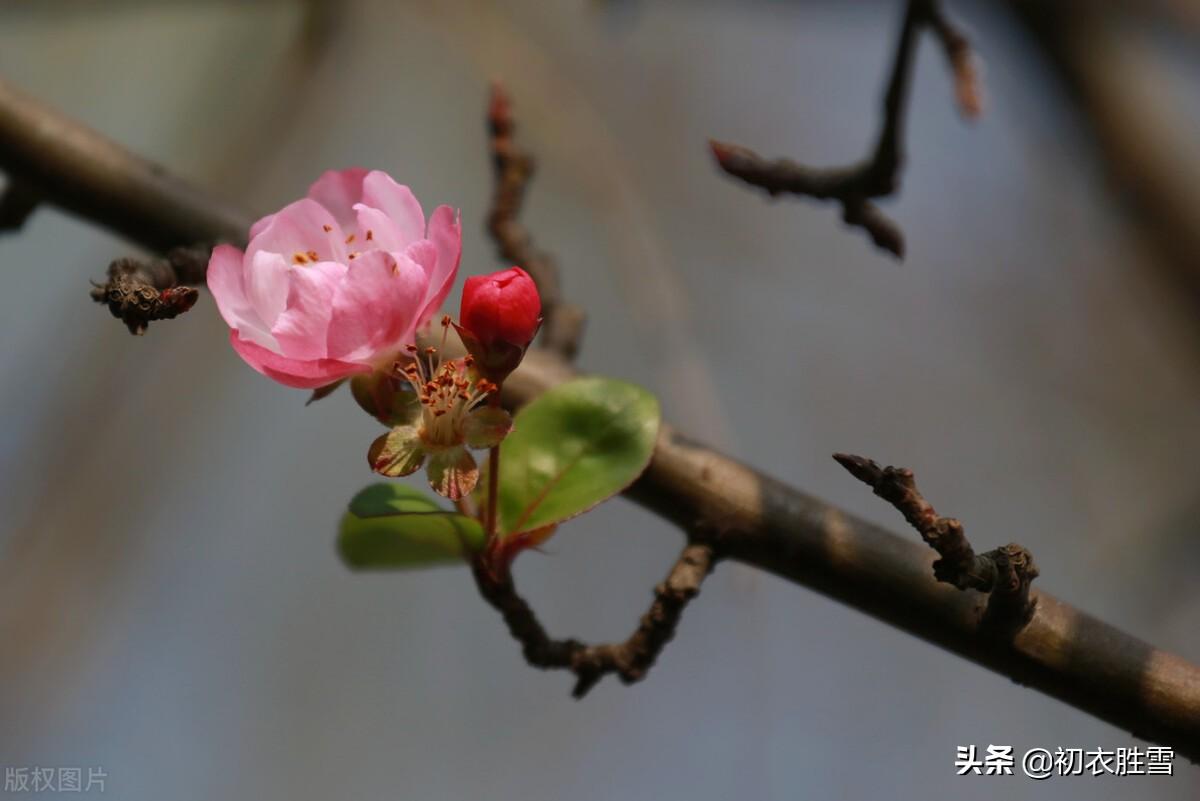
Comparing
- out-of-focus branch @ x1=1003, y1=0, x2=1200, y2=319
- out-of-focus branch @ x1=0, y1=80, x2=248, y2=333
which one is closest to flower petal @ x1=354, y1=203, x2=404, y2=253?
out-of-focus branch @ x1=0, y1=80, x2=248, y2=333

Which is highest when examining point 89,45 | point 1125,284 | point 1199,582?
point 89,45

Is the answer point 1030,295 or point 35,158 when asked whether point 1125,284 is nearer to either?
point 1030,295

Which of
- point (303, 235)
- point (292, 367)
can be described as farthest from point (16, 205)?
point (292, 367)

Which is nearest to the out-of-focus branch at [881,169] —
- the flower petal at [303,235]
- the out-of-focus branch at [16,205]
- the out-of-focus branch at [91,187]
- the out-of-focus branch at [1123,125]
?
the flower petal at [303,235]

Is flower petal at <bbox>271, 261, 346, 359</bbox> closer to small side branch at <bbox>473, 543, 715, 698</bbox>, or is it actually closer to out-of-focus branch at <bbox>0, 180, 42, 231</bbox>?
small side branch at <bbox>473, 543, 715, 698</bbox>

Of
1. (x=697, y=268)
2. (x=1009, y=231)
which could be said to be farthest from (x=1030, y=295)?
(x=697, y=268)

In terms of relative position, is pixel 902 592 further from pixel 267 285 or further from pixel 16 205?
pixel 16 205
